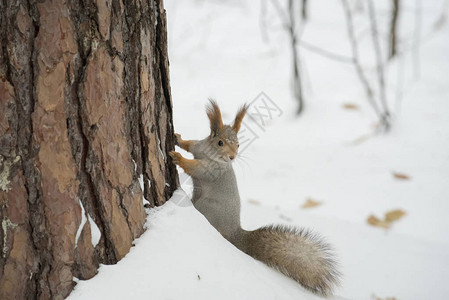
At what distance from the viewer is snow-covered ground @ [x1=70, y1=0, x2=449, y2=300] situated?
49.1 inches

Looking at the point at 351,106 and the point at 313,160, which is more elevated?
the point at 351,106

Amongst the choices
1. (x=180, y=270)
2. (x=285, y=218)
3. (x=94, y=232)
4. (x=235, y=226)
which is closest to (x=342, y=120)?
(x=285, y=218)

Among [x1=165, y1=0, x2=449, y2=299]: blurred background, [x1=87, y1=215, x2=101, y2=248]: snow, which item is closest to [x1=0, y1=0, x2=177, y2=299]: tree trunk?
[x1=87, y1=215, x2=101, y2=248]: snow

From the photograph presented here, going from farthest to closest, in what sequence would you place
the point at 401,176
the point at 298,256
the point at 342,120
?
the point at 342,120, the point at 401,176, the point at 298,256

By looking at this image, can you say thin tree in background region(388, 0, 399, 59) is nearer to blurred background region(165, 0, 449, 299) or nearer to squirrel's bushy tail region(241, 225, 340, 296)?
blurred background region(165, 0, 449, 299)

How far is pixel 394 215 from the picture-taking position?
261 cm

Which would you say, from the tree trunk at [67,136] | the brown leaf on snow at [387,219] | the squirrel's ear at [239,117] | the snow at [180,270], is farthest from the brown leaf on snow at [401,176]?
the tree trunk at [67,136]

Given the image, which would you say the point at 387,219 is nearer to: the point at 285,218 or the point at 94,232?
the point at 285,218

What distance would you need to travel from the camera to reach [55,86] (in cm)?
102

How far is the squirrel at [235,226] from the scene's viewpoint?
1.51 metres

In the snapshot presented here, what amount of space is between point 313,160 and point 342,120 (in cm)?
64

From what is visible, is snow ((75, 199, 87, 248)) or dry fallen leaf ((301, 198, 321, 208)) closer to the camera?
snow ((75, 199, 87, 248))

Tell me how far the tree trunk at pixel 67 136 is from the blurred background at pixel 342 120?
33.4 inches

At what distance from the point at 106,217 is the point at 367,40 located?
4301 mm
